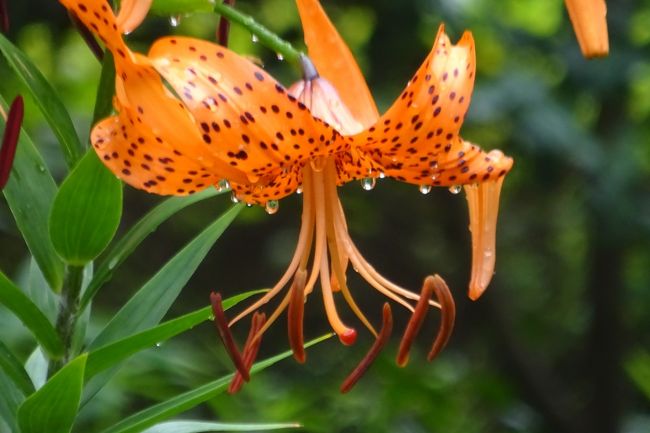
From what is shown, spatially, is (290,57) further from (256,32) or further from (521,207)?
(521,207)

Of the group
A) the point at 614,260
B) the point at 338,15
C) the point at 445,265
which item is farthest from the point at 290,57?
the point at 445,265

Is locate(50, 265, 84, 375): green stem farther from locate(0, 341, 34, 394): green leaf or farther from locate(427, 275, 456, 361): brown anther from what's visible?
locate(427, 275, 456, 361): brown anther

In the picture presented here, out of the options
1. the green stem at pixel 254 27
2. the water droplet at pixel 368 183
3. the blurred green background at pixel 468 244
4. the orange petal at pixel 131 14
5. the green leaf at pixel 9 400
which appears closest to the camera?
the orange petal at pixel 131 14

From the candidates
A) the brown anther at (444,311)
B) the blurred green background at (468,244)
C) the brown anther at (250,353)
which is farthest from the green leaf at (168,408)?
the blurred green background at (468,244)

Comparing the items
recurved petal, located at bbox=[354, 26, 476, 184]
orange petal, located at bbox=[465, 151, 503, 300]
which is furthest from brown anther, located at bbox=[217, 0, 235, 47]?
orange petal, located at bbox=[465, 151, 503, 300]

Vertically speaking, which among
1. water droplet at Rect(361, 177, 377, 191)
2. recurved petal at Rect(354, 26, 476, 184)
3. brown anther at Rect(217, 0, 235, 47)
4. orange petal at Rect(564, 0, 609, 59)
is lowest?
water droplet at Rect(361, 177, 377, 191)

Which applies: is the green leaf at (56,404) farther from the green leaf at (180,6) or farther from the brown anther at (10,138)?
the green leaf at (180,6)

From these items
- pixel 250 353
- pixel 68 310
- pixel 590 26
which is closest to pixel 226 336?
pixel 250 353
